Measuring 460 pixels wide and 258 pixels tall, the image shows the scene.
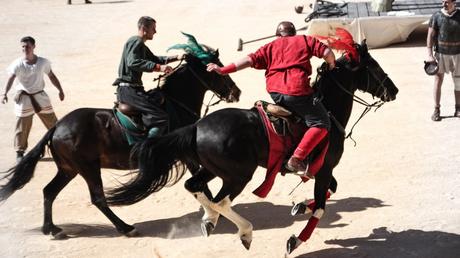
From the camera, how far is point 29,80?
393 inches

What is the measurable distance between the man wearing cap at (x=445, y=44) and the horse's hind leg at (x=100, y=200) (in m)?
5.95

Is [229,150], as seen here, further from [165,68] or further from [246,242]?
[165,68]

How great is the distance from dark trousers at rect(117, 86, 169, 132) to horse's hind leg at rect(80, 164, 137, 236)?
0.83 meters

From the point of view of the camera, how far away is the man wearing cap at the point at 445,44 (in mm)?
10734

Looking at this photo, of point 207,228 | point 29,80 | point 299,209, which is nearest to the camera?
point 207,228

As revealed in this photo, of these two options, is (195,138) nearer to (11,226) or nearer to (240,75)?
(11,226)

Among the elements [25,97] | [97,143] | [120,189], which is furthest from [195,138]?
[25,97]

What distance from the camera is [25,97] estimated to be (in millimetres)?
10125

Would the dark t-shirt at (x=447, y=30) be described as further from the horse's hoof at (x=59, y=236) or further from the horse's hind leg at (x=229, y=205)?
the horse's hoof at (x=59, y=236)

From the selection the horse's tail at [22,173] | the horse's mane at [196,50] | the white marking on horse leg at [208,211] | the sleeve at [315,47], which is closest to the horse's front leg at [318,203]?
the white marking on horse leg at [208,211]

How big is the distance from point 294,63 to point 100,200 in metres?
2.75

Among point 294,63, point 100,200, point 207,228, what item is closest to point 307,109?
point 294,63

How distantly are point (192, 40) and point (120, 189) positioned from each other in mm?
2016

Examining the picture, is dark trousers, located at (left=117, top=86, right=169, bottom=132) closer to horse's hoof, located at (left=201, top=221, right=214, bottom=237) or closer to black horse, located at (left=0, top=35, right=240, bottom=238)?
black horse, located at (left=0, top=35, right=240, bottom=238)
